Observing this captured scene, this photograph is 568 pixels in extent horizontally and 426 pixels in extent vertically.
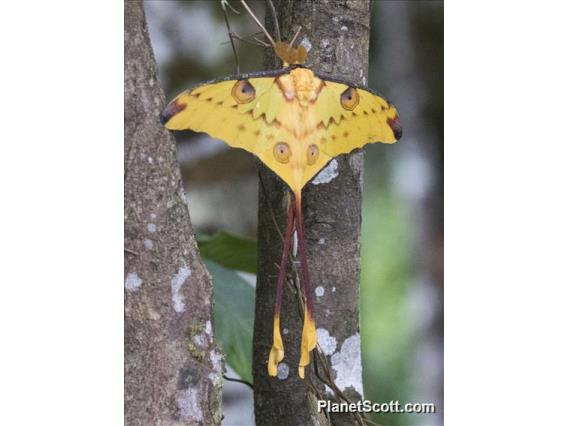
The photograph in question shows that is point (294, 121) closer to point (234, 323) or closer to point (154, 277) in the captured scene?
point (154, 277)

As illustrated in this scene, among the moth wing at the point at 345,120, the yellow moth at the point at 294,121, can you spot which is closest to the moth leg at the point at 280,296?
the yellow moth at the point at 294,121

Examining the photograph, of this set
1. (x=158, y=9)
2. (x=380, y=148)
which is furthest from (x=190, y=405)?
(x=158, y=9)

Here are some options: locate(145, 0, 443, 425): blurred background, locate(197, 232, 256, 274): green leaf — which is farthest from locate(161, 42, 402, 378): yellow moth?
locate(197, 232, 256, 274): green leaf

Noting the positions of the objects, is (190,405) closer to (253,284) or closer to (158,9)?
(253,284)

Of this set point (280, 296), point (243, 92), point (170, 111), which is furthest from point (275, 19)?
point (280, 296)

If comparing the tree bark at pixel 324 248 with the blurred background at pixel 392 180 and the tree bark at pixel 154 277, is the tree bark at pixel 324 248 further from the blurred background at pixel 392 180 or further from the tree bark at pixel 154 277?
the tree bark at pixel 154 277

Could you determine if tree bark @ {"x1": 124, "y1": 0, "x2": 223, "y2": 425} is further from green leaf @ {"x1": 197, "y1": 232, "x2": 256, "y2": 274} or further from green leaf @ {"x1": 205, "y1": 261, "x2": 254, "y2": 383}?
green leaf @ {"x1": 197, "y1": 232, "x2": 256, "y2": 274}
